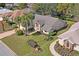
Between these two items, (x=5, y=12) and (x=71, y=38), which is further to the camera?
(x=5, y=12)

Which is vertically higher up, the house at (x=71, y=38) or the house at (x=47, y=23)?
the house at (x=47, y=23)

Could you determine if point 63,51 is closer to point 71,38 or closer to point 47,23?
point 71,38

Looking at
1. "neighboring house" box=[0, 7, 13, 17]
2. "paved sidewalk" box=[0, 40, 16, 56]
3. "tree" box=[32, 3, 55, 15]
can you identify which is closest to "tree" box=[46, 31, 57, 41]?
"tree" box=[32, 3, 55, 15]

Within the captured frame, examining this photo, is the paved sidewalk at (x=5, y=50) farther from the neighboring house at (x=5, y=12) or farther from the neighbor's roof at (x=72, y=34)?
the neighbor's roof at (x=72, y=34)

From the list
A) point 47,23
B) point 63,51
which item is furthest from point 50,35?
point 63,51


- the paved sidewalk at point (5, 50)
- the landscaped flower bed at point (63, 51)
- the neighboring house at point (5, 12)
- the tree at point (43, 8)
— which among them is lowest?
the paved sidewalk at point (5, 50)

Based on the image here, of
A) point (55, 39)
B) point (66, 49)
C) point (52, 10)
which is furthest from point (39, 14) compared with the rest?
point (66, 49)

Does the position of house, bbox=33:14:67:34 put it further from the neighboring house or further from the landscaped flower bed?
the neighboring house

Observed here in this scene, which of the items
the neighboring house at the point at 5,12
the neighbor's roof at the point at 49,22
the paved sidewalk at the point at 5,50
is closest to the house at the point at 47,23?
the neighbor's roof at the point at 49,22
